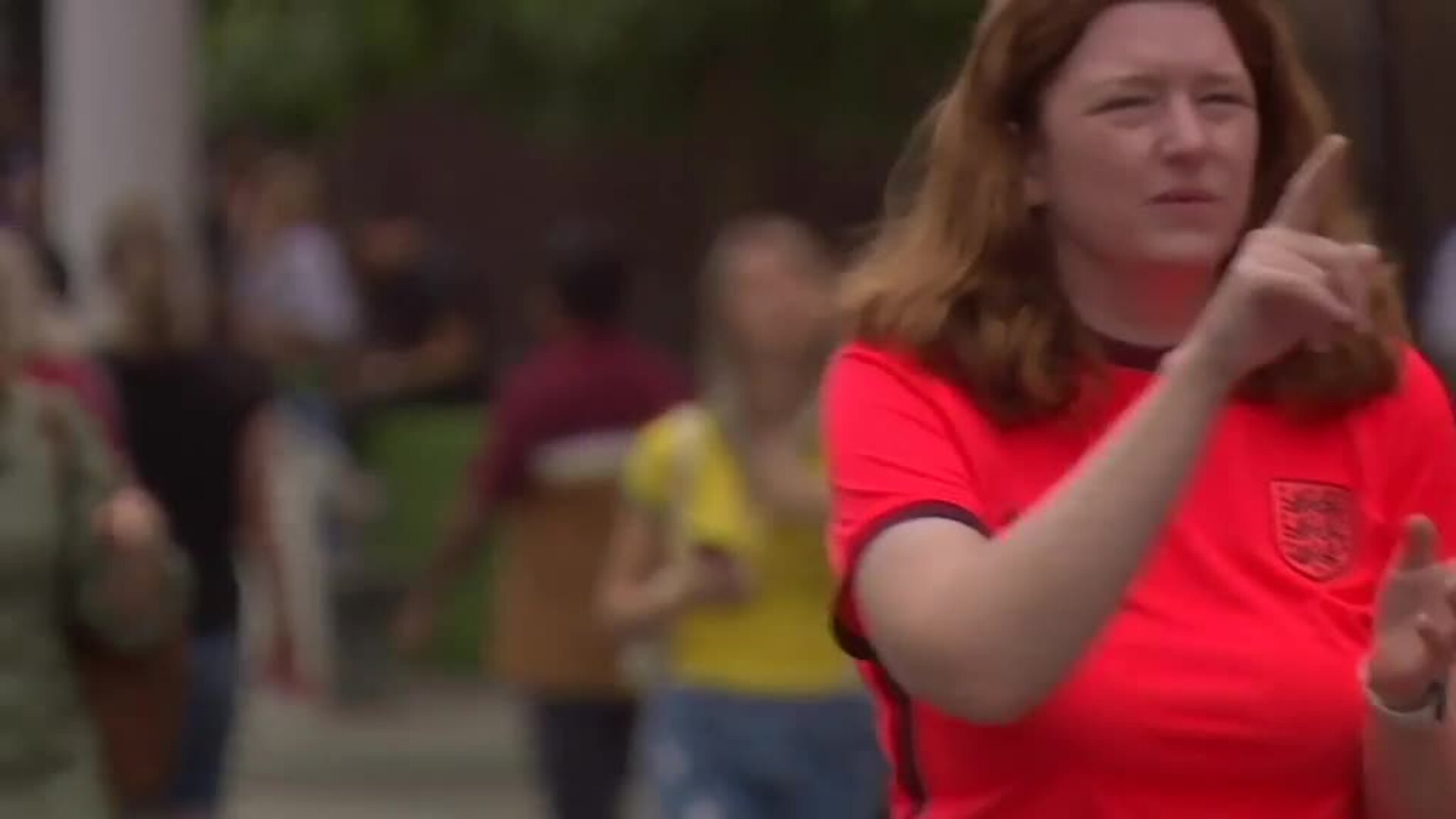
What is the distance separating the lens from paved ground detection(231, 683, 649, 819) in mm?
11148

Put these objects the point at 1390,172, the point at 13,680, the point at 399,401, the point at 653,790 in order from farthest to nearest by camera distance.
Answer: the point at 399,401, the point at 653,790, the point at 13,680, the point at 1390,172

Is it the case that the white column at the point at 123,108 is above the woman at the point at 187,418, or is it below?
below

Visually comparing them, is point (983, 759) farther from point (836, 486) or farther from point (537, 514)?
point (537, 514)

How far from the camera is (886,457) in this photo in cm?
262

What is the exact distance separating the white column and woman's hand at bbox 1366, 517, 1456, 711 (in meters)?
8.44

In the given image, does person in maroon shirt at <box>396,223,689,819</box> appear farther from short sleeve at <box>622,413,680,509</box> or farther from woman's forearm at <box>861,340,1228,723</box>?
woman's forearm at <box>861,340,1228,723</box>

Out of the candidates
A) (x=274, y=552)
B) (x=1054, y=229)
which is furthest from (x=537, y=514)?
(x=1054, y=229)

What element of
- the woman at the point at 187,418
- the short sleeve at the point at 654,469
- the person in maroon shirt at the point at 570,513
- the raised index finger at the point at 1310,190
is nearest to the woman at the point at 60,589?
the short sleeve at the point at 654,469

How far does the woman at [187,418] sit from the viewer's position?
A: 7.82 m

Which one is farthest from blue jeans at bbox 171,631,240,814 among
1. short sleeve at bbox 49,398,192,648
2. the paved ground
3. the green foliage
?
the green foliage

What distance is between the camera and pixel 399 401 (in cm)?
1386

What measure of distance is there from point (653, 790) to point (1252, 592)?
4.26 m

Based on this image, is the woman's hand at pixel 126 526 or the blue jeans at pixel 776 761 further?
the blue jeans at pixel 776 761

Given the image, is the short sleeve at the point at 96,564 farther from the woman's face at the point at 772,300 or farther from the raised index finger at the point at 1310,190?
the raised index finger at the point at 1310,190
